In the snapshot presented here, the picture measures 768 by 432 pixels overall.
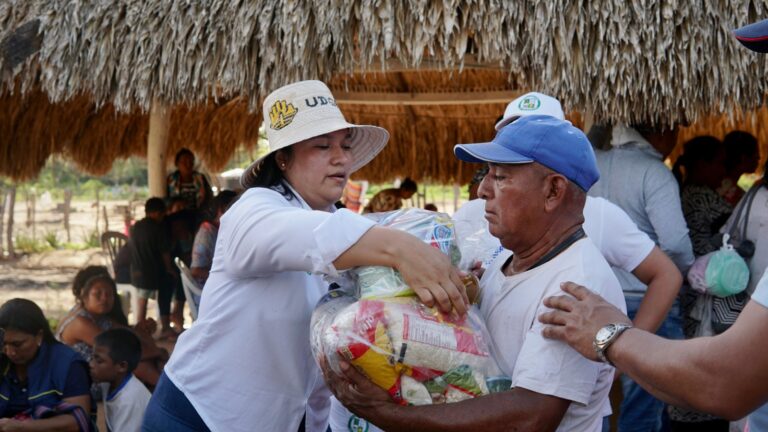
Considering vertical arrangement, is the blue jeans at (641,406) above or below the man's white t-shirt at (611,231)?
below

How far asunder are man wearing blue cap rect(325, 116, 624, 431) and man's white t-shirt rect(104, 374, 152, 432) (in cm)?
288

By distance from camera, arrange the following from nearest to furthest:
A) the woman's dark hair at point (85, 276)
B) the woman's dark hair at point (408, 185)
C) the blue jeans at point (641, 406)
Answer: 1. the blue jeans at point (641, 406)
2. the woman's dark hair at point (85, 276)
3. the woman's dark hair at point (408, 185)

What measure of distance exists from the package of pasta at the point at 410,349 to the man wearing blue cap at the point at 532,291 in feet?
0.12

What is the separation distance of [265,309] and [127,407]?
101 inches

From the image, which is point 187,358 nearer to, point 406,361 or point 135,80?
point 406,361

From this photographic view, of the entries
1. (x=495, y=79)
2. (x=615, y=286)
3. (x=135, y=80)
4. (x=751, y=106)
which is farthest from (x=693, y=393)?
(x=495, y=79)

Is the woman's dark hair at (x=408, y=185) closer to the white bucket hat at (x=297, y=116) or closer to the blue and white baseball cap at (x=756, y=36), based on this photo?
the white bucket hat at (x=297, y=116)

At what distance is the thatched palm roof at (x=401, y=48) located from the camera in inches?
172

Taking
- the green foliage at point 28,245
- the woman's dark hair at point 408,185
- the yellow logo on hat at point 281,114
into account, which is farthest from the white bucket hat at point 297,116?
the green foliage at point 28,245

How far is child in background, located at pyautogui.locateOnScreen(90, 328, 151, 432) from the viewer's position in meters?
4.41

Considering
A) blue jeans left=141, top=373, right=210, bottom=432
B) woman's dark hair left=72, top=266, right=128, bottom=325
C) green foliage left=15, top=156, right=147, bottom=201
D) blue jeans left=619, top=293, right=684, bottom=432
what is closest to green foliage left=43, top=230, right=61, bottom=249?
green foliage left=15, top=156, right=147, bottom=201

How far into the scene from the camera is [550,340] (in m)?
1.74

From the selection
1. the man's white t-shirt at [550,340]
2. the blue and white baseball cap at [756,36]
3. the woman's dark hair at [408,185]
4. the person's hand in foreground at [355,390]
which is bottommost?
the woman's dark hair at [408,185]

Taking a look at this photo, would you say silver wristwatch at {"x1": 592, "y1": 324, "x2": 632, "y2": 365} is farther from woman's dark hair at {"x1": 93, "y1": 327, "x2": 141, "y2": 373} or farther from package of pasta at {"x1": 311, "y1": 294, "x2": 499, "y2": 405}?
woman's dark hair at {"x1": 93, "y1": 327, "x2": 141, "y2": 373}
